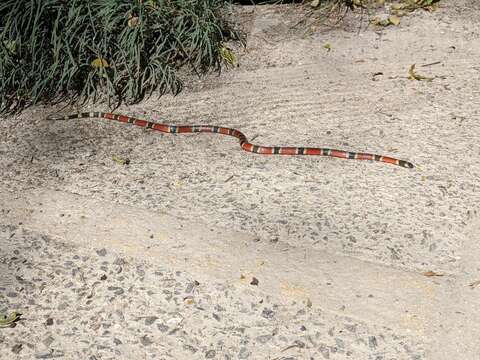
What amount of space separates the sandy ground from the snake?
0.07 m

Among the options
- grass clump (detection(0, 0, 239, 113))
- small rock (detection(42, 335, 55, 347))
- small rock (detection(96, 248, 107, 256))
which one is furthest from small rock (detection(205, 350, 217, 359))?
grass clump (detection(0, 0, 239, 113))

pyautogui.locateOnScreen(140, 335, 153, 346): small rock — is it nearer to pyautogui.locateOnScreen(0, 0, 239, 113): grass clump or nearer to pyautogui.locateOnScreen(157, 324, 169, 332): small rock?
pyautogui.locateOnScreen(157, 324, 169, 332): small rock

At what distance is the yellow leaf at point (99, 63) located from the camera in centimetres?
679

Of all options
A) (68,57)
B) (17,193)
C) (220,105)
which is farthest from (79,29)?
(17,193)

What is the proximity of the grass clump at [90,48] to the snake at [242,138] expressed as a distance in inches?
13.3

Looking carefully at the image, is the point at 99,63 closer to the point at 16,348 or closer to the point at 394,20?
the point at 394,20

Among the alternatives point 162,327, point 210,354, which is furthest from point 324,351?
point 162,327

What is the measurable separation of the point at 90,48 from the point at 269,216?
2739mm

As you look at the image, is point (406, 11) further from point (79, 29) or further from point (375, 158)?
point (79, 29)

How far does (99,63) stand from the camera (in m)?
6.80

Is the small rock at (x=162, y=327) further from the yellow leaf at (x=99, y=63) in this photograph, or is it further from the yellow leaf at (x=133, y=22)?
the yellow leaf at (x=133, y=22)

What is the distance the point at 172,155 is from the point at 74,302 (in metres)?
1.96

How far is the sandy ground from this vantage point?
4.13 metres

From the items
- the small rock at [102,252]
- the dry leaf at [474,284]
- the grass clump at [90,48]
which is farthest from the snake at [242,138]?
the small rock at [102,252]
